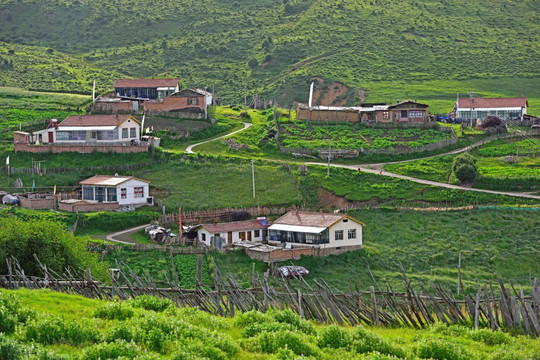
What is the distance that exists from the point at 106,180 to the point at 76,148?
10039 millimetres

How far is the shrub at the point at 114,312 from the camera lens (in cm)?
2652

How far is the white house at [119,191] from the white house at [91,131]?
39.3 ft

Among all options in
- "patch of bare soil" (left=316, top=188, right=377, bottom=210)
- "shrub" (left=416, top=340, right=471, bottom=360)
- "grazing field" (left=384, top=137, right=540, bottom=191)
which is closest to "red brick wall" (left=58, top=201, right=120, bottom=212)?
"patch of bare soil" (left=316, top=188, right=377, bottom=210)

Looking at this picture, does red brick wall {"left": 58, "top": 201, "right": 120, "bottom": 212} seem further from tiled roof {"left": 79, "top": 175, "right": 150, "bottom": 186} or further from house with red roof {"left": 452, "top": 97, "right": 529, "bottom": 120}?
house with red roof {"left": 452, "top": 97, "right": 529, "bottom": 120}

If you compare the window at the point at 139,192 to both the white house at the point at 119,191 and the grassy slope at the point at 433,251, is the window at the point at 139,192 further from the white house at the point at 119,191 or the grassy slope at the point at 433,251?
the grassy slope at the point at 433,251

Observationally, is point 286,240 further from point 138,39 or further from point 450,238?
point 138,39

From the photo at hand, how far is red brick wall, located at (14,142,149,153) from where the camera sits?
8050cm

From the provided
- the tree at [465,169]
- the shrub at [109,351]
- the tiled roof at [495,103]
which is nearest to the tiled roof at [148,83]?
the tiled roof at [495,103]

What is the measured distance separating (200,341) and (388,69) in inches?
4521

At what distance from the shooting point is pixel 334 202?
241ft

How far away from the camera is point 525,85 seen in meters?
125

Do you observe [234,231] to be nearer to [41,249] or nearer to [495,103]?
[41,249]

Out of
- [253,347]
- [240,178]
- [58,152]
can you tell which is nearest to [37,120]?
[58,152]

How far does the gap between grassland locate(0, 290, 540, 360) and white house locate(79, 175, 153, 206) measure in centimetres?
4387
